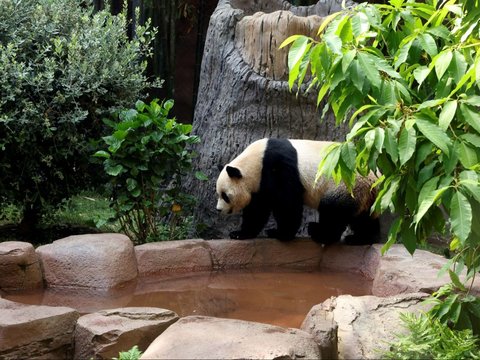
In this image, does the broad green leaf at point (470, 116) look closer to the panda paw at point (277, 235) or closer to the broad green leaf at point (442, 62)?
the broad green leaf at point (442, 62)

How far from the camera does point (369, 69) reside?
3.40 meters

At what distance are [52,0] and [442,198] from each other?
4.77 m

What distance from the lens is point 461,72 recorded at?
3398 millimetres

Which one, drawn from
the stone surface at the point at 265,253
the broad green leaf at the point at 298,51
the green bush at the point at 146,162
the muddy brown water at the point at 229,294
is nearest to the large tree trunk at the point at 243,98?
the green bush at the point at 146,162

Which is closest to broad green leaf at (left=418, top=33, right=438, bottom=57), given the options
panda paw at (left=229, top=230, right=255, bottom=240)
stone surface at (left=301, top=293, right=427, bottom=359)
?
stone surface at (left=301, top=293, right=427, bottom=359)

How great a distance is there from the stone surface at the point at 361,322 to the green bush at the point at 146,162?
2.43m

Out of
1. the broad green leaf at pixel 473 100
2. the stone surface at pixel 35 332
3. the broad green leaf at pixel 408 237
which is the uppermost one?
the broad green leaf at pixel 473 100

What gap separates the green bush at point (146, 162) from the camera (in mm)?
6168

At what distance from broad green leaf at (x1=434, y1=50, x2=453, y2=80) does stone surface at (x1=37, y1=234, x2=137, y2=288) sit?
9.43 feet

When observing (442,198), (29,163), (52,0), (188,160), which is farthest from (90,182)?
(442,198)

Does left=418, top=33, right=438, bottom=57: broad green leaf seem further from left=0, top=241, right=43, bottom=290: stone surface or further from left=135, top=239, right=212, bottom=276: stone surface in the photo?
left=0, top=241, right=43, bottom=290: stone surface

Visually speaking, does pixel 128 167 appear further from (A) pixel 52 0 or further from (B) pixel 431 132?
(B) pixel 431 132

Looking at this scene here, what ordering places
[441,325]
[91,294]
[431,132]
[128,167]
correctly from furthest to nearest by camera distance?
[128,167], [91,294], [441,325], [431,132]

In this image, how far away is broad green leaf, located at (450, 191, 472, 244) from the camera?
317 cm
